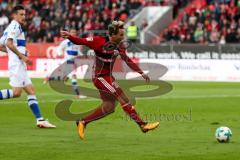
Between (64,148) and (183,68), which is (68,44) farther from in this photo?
(64,148)

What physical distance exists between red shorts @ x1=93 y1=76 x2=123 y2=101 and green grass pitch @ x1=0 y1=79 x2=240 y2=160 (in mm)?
749

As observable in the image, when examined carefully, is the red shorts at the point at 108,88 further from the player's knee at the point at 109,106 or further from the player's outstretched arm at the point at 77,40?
the player's outstretched arm at the point at 77,40

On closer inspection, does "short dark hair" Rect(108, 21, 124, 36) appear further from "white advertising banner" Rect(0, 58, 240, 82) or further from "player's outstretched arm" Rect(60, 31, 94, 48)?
"white advertising banner" Rect(0, 58, 240, 82)

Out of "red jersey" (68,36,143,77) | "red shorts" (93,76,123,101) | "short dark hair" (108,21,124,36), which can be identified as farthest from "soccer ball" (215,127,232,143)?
"short dark hair" (108,21,124,36)

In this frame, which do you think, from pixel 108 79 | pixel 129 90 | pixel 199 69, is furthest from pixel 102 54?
pixel 199 69

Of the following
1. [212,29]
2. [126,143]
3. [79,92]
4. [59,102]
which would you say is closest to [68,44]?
[79,92]

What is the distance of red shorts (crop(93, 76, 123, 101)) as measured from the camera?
46.2 feet

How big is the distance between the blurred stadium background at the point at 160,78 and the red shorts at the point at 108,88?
76 cm

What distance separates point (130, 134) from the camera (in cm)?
1455

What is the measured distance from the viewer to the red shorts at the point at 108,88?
46.2ft

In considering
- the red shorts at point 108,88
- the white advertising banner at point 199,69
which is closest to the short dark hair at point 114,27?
the red shorts at point 108,88

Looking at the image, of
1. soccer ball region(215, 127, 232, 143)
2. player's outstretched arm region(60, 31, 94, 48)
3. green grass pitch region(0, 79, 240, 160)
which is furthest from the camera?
player's outstretched arm region(60, 31, 94, 48)

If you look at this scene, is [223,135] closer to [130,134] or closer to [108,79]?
[130,134]

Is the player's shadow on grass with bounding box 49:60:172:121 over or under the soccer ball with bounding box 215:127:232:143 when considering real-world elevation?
under
